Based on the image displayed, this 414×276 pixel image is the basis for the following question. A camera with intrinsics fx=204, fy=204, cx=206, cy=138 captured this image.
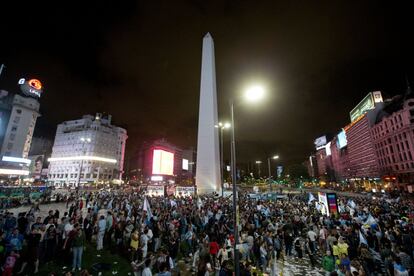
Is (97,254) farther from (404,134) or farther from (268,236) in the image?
(404,134)

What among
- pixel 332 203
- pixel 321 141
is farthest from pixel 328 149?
pixel 332 203

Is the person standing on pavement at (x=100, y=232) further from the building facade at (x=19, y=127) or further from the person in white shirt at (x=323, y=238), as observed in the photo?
the building facade at (x=19, y=127)

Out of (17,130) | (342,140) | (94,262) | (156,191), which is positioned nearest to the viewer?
(94,262)

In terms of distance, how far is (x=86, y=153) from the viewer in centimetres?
9712

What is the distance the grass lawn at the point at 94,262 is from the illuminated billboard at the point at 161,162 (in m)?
57.1

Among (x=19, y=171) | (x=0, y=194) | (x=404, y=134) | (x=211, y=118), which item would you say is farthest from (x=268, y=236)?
(x=19, y=171)

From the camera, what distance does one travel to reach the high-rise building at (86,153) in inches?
3788

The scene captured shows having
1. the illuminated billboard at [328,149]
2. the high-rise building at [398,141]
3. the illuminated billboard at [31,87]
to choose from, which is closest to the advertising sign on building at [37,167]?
the illuminated billboard at [31,87]

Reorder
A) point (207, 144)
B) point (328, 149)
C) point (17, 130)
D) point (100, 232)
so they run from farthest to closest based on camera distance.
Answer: point (328, 149) < point (17, 130) < point (207, 144) < point (100, 232)

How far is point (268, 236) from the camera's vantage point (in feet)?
33.1

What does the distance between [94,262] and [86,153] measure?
102 m

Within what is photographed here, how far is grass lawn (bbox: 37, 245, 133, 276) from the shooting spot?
26.6 ft

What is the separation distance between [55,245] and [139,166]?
530ft

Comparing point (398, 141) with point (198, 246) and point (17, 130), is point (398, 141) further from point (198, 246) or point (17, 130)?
point (17, 130)
